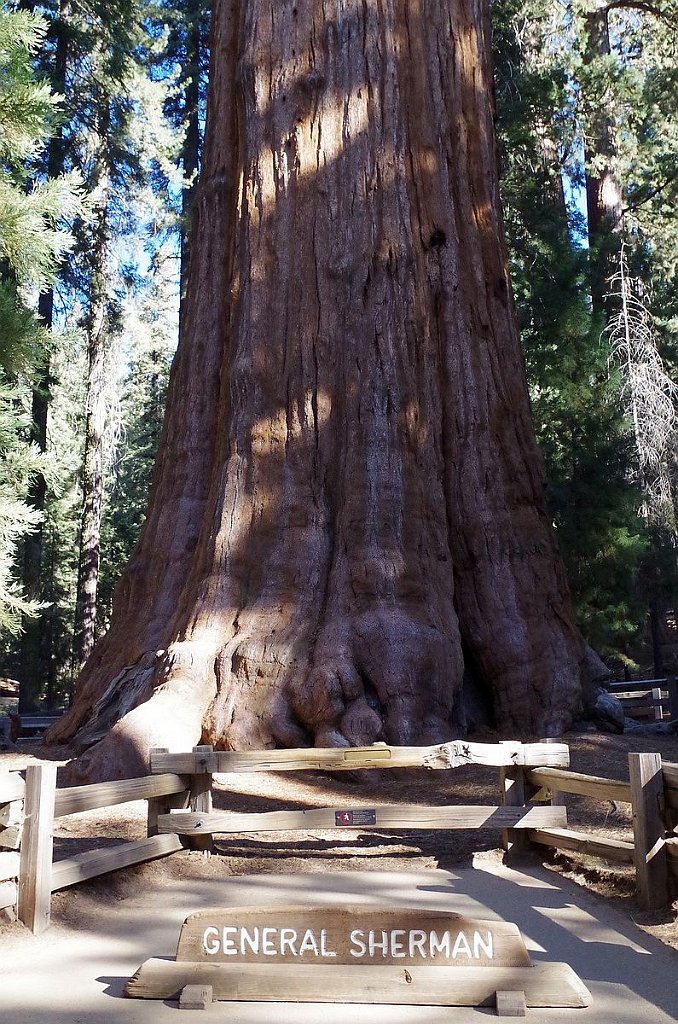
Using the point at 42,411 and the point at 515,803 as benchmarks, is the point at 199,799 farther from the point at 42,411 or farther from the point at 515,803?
the point at 42,411

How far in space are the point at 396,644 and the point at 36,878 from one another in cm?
463

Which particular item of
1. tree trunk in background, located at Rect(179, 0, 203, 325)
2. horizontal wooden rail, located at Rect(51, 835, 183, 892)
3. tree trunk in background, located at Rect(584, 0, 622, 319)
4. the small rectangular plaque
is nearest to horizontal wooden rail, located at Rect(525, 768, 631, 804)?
the small rectangular plaque

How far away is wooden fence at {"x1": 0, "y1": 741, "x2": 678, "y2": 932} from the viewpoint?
5.27 m

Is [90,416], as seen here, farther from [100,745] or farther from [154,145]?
[100,745]

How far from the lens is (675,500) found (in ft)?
65.2

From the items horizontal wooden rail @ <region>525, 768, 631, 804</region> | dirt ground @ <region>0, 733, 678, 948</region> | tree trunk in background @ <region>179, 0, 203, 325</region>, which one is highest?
tree trunk in background @ <region>179, 0, 203, 325</region>

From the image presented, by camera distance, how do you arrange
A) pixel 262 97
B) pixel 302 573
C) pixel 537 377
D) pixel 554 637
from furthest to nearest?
pixel 537 377, pixel 262 97, pixel 554 637, pixel 302 573

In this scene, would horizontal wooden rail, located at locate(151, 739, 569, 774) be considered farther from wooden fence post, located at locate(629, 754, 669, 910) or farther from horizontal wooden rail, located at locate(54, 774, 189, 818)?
wooden fence post, located at locate(629, 754, 669, 910)

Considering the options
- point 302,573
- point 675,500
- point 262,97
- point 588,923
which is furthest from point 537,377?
point 588,923

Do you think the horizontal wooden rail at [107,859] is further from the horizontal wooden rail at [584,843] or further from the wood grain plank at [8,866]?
the horizontal wooden rail at [584,843]

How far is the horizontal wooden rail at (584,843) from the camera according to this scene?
5918mm

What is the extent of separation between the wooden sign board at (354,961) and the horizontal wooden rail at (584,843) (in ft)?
6.18

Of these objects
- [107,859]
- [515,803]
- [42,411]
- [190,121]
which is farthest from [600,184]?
[107,859]

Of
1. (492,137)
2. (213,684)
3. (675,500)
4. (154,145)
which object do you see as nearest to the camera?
(213,684)
